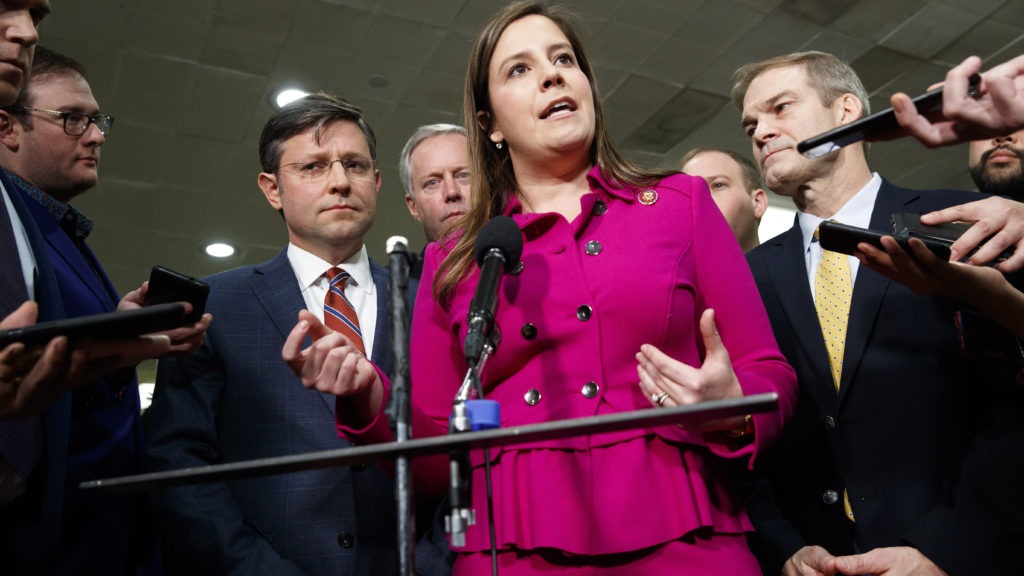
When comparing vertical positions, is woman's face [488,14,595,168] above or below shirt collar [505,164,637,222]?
above

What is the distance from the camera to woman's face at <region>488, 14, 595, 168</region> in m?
1.80

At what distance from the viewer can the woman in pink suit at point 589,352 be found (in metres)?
1.41

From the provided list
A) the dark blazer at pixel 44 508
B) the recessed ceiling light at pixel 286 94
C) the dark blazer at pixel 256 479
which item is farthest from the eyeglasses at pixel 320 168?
the recessed ceiling light at pixel 286 94

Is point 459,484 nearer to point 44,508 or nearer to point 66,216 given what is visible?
point 44,508

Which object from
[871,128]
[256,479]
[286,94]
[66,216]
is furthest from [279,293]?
[286,94]

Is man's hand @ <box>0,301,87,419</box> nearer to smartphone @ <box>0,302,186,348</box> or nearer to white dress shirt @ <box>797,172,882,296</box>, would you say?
smartphone @ <box>0,302,186,348</box>

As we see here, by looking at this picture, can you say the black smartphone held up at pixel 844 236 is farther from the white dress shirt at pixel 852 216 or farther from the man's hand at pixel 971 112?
the white dress shirt at pixel 852 216

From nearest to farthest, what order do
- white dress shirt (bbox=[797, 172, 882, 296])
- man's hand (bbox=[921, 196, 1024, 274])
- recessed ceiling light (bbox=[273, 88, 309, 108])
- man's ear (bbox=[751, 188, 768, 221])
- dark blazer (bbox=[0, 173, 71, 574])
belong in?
1. dark blazer (bbox=[0, 173, 71, 574])
2. man's hand (bbox=[921, 196, 1024, 274])
3. white dress shirt (bbox=[797, 172, 882, 296])
4. man's ear (bbox=[751, 188, 768, 221])
5. recessed ceiling light (bbox=[273, 88, 309, 108])

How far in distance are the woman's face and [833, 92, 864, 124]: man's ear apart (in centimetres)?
109

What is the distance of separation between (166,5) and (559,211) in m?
4.12

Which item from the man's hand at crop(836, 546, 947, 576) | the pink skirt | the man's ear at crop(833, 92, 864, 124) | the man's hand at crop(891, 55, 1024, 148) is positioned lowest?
the man's hand at crop(836, 546, 947, 576)

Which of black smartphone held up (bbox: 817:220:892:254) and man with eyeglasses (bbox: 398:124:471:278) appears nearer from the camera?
black smartphone held up (bbox: 817:220:892:254)

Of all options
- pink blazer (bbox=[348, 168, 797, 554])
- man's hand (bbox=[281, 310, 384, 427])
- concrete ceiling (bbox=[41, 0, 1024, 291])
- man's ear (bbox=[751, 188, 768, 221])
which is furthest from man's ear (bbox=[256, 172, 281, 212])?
concrete ceiling (bbox=[41, 0, 1024, 291])

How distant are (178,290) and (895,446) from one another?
153 cm
